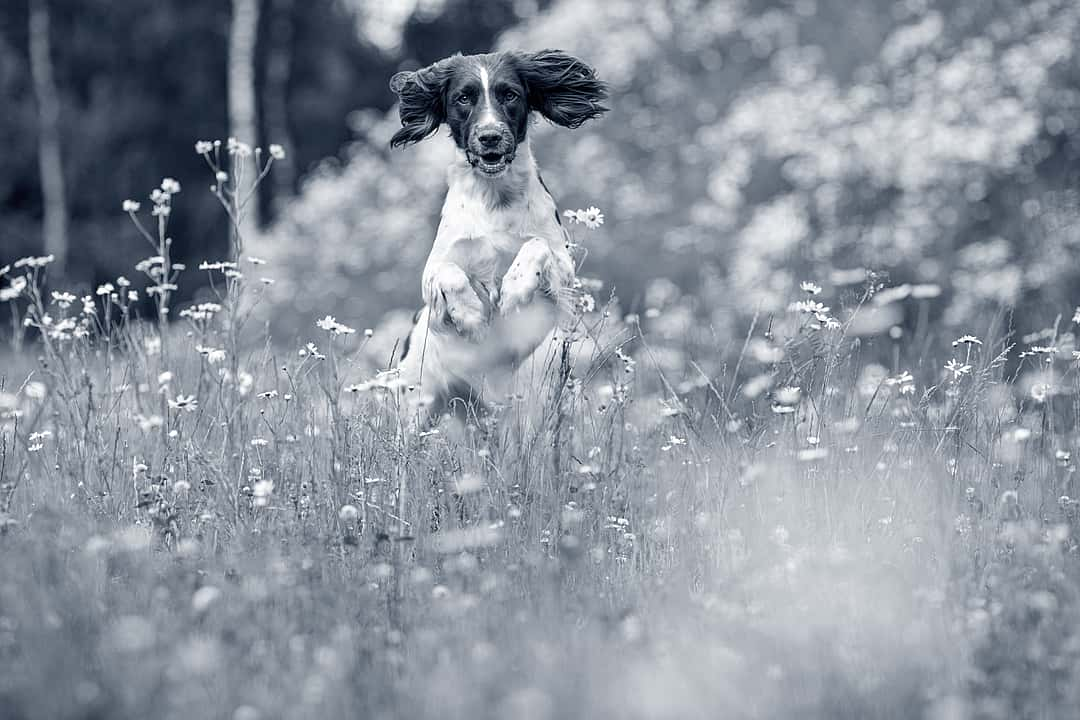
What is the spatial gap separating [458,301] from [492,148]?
1.92 ft

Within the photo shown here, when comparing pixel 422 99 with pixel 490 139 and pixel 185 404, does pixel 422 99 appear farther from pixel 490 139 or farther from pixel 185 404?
pixel 185 404

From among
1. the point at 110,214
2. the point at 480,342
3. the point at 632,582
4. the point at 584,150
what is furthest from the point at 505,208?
the point at 110,214

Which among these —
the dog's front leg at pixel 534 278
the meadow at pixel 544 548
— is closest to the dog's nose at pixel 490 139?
the dog's front leg at pixel 534 278

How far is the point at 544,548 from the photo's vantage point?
3.53 meters

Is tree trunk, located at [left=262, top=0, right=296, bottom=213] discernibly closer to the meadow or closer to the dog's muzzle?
the meadow

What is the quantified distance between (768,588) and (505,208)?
2.02m

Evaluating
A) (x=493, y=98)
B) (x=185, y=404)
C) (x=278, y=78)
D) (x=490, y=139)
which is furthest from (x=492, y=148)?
(x=278, y=78)

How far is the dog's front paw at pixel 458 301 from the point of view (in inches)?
171

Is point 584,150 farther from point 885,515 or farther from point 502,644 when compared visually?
point 502,644

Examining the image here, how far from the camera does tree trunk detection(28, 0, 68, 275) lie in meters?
19.8

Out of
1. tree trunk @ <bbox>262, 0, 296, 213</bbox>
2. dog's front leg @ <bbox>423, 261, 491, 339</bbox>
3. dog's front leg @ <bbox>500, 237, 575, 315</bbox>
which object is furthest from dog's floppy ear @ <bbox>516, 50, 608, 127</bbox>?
tree trunk @ <bbox>262, 0, 296, 213</bbox>

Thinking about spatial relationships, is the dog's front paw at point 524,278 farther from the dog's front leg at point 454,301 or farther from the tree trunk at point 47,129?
the tree trunk at point 47,129

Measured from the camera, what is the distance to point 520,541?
11.6ft

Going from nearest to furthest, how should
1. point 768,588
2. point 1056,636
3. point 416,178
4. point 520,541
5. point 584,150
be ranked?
point 1056,636 < point 768,588 < point 520,541 < point 584,150 < point 416,178
